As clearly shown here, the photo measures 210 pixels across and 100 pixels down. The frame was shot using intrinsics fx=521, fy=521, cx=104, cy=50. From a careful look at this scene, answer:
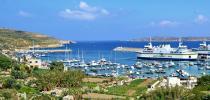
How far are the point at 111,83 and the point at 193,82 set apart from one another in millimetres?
8189

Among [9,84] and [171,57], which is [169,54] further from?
[9,84]

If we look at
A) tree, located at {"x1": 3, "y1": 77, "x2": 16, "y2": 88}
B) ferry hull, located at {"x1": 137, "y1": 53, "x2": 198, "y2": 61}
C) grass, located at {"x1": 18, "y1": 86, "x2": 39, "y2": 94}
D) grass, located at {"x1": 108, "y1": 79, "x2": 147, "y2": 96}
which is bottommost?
grass, located at {"x1": 108, "y1": 79, "x2": 147, "y2": 96}

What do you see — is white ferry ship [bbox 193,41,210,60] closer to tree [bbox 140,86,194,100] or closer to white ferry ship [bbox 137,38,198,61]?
white ferry ship [bbox 137,38,198,61]

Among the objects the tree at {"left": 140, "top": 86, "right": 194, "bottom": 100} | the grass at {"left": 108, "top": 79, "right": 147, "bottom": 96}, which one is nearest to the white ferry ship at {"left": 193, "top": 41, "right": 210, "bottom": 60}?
the grass at {"left": 108, "top": 79, "right": 147, "bottom": 96}

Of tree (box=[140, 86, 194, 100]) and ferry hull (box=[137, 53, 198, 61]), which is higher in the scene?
ferry hull (box=[137, 53, 198, 61])

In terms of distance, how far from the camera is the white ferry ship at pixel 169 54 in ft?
357

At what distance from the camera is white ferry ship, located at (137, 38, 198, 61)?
108938 mm

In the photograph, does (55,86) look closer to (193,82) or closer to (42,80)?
(42,80)

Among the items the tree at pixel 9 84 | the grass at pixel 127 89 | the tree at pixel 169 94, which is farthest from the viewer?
the tree at pixel 9 84

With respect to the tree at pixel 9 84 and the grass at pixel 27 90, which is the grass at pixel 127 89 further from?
the tree at pixel 9 84

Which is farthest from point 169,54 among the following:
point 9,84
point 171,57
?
point 9,84

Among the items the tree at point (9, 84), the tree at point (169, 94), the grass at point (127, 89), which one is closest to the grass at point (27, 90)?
the tree at point (9, 84)

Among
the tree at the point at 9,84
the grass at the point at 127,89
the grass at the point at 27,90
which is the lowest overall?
the grass at the point at 127,89

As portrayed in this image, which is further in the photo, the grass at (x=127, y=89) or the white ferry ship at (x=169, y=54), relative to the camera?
the white ferry ship at (x=169, y=54)
